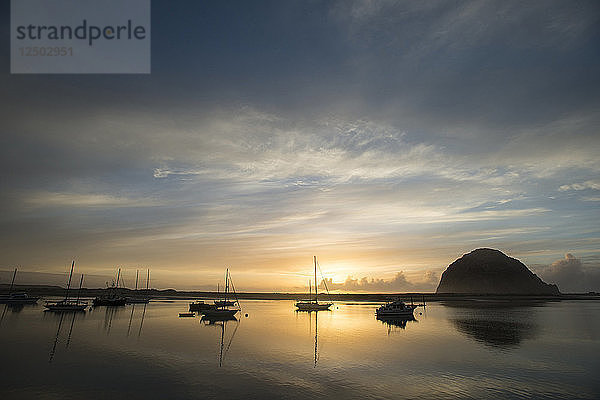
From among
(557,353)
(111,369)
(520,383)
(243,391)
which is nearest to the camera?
(243,391)

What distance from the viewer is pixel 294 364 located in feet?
109

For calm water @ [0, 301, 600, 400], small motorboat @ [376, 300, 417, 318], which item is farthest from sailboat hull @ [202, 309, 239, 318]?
small motorboat @ [376, 300, 417, 318]

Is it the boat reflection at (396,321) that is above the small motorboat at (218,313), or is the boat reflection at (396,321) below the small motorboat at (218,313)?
below

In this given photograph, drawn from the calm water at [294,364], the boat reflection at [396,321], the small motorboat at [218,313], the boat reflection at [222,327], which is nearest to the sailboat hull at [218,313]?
the small motorboat at [218,313]

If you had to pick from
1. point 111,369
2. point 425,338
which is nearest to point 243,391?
point 111,369

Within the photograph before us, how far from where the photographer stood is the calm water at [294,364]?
24625 millimetres

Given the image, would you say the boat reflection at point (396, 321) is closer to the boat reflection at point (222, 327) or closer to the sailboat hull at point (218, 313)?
the boat reflection at point (222, 327)

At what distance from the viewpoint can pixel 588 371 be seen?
31203mm

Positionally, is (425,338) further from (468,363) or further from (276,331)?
(276,331)

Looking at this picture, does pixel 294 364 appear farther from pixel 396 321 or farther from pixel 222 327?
pixel 396 321

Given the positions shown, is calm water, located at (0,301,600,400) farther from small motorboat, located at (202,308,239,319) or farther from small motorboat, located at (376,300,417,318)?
small motorboat, located at (376,300,417,318)

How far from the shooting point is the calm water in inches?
969

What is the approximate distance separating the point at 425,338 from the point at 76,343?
138ft

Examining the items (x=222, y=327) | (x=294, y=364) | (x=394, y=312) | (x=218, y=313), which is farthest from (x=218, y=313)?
(x=294, y=364)
